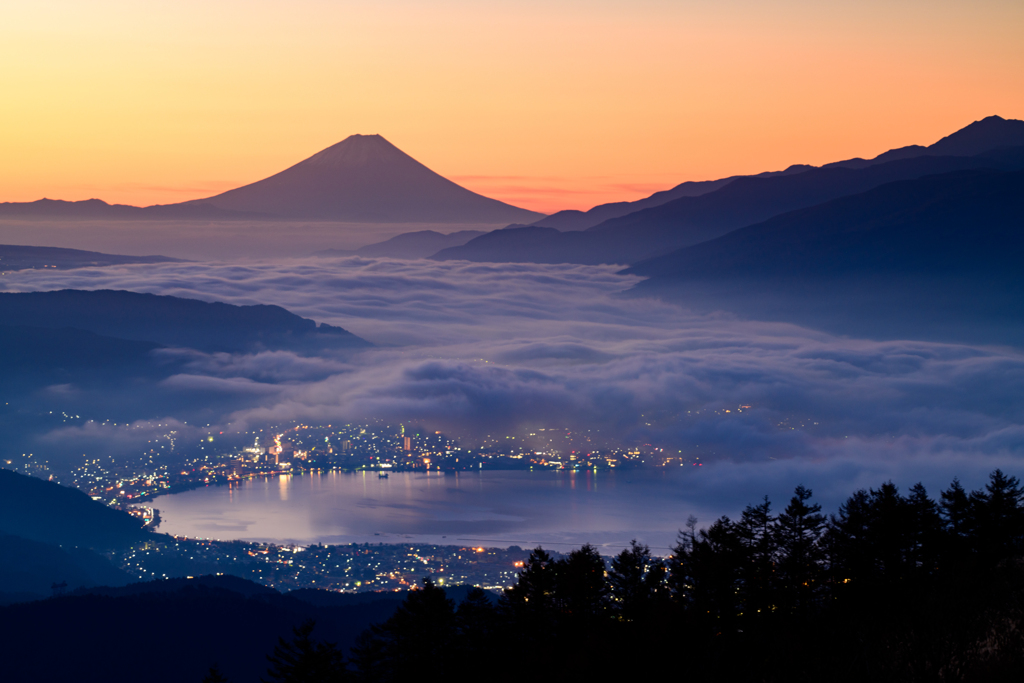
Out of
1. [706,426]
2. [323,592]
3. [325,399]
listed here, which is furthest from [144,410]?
[323,592]

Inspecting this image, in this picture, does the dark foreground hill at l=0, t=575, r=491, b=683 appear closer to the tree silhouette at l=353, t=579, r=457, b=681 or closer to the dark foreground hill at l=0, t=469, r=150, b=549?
the tree silhouette at l=353, t=579, r=457, b=681

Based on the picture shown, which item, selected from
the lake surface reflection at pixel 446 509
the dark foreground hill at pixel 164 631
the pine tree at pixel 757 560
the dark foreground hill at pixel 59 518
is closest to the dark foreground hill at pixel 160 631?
the dark foreground hill at pixel 164 631

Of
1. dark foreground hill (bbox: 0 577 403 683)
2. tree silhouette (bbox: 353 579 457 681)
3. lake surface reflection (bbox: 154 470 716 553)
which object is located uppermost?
tree silhouette (bbox: 353 579 457 681)

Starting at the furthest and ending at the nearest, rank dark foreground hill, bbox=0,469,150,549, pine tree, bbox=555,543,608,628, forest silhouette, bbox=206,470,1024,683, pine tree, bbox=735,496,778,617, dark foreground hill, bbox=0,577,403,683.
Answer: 1. dark foreground hill, bbox=0,469,150,549
2. dark foreground hill, bbox=0,577,403,683
3. pine tree, bbox=555,543,608,628
4. pine tree, bbox=735,496,778,617
5. forest silhouette, bbox=206,470,1024,683

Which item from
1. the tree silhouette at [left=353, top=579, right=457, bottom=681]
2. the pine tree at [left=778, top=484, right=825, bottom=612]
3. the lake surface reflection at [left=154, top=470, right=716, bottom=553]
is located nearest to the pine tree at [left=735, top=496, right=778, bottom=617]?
the pine tree at [left=778, top=484, right=825, bottom=612]

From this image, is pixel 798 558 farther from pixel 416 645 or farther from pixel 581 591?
pixel 416 645

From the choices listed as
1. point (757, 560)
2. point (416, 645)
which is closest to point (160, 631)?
point (416, 645)

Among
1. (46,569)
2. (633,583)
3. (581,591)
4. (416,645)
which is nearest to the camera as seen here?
(416,645)

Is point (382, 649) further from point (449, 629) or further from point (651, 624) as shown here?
point (651, 624)

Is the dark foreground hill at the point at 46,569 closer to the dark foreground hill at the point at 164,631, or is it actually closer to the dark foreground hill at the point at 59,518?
the dark foreground hill at the point at 59,518
